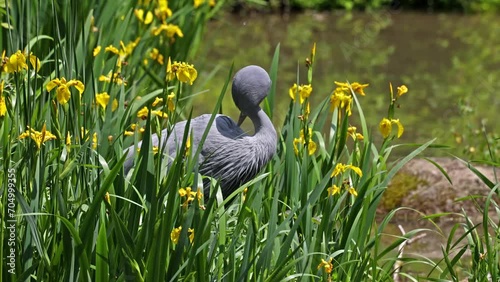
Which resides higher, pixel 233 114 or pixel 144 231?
pixel 144 231

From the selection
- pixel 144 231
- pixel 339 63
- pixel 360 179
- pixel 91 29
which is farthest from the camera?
pixel 339 63

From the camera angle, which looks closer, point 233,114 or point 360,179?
point 360,179

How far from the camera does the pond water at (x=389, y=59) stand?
7.50 m

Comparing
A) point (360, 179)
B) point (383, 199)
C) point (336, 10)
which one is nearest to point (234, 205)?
point (360, 179)

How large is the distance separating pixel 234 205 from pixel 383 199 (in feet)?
6.51

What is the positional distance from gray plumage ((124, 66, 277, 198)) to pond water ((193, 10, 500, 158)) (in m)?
2.31

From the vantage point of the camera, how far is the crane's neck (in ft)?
12.9

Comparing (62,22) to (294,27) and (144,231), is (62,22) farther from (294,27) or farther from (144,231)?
(294,27)

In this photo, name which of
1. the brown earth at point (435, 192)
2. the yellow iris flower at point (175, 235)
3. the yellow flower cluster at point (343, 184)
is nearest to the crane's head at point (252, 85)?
the yellow flower cluster at point (343, 184)

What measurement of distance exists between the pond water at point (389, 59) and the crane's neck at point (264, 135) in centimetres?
227

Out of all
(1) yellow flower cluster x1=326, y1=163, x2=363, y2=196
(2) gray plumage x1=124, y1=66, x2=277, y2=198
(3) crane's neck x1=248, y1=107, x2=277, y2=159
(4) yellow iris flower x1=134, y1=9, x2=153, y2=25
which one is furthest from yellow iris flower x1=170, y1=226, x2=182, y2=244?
(4) yellow iris flower x1=134, y1=9, x2=153, y2=25

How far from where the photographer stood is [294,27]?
1066cm

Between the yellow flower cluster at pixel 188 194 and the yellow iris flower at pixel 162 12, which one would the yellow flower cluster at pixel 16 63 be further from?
the yellow iris flower at pixel 162 12

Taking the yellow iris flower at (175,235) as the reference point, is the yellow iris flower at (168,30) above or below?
above
